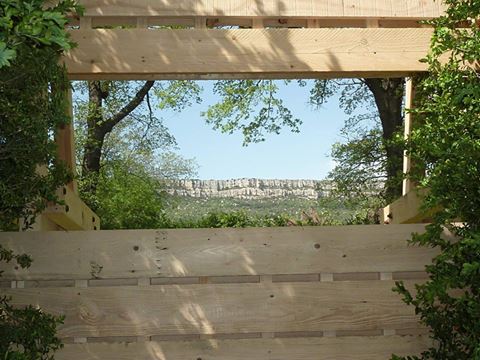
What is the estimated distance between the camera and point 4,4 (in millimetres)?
1740

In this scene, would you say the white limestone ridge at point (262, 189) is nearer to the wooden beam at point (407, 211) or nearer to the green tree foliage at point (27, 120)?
the wooden beam at point (407, 211)

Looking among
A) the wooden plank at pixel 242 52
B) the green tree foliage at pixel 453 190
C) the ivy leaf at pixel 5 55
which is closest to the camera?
the ivy leaf at pixel 5 55

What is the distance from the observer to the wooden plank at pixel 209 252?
3318 mm

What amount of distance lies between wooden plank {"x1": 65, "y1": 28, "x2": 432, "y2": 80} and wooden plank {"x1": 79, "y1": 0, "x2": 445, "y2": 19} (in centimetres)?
9

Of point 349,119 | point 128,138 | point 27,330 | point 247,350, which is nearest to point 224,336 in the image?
point 247,350

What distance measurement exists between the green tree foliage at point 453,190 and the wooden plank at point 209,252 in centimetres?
29

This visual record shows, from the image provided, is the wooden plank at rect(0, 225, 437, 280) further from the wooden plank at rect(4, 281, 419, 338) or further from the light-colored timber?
the light-colored timber

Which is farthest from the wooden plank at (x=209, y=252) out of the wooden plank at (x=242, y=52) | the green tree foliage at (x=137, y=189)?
the green tree foliage at (x=137, y=189)

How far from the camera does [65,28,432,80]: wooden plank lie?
371 centimetres

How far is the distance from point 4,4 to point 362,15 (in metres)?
2.46

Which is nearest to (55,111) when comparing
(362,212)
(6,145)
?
(6,145)

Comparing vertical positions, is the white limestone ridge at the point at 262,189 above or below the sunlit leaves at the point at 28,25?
below

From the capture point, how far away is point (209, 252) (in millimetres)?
3324

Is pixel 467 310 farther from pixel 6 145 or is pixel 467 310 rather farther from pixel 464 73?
pixel 6 145
